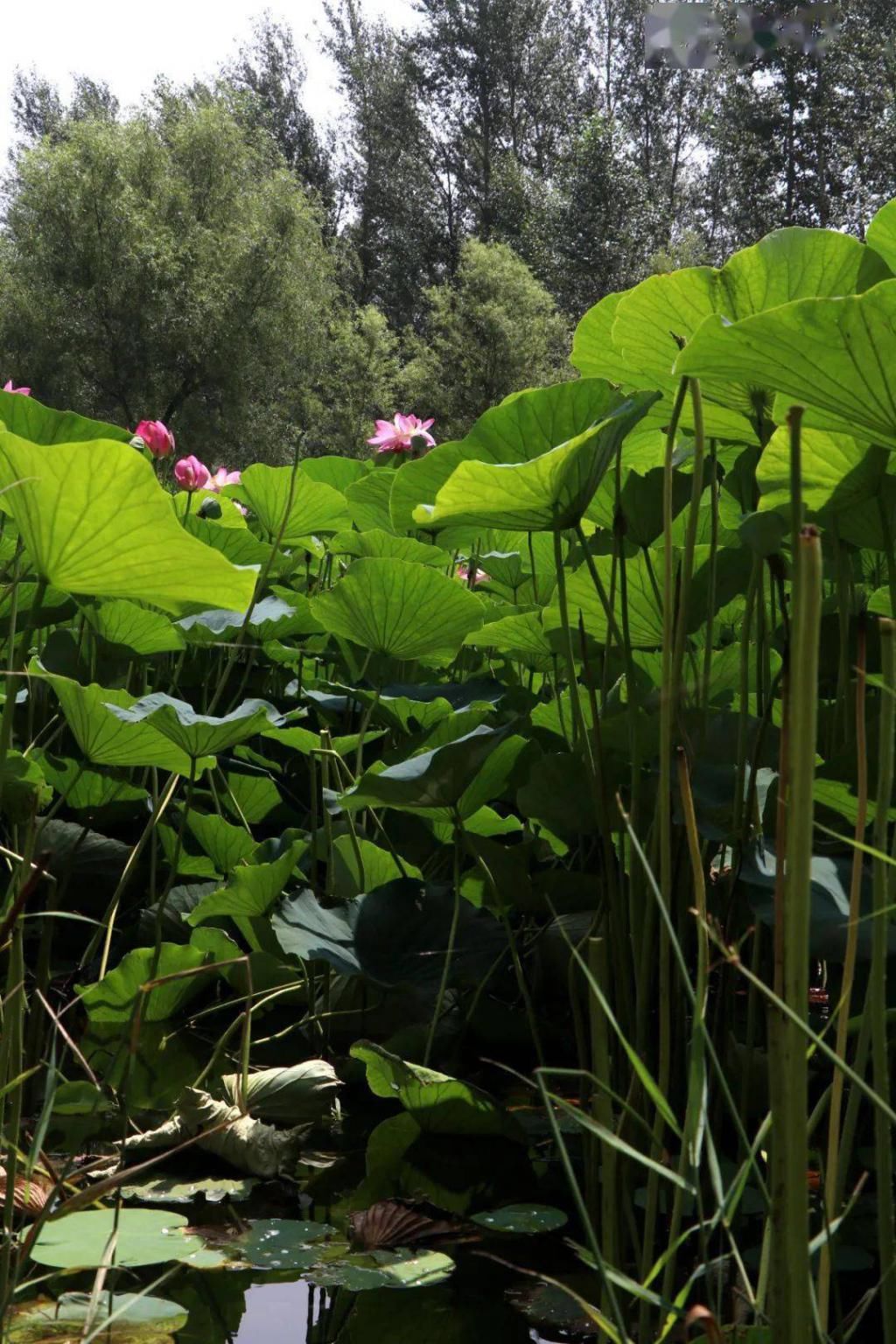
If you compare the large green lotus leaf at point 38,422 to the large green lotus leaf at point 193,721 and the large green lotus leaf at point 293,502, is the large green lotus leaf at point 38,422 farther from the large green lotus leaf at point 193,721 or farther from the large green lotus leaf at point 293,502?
the large green lotus leaf at point 293,502

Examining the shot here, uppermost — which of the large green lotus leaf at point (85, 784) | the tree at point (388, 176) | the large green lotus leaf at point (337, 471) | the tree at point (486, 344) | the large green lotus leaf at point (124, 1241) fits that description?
the tree at point (388, 176)

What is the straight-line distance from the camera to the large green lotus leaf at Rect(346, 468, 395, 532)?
1.14 m

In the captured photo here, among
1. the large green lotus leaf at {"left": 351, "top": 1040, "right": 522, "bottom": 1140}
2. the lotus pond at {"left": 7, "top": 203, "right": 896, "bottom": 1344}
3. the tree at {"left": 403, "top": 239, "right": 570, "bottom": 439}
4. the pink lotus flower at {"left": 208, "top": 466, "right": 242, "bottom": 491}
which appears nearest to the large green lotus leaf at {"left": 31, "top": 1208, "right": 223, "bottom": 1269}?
the lotus pond at {"left": 7, "top": 203, "right": 896, "bottom": 1344}

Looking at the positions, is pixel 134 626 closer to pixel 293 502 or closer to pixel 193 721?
pixel 193 721

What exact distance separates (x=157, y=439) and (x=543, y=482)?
3.34ft

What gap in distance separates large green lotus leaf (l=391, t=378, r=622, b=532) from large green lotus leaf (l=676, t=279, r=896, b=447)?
224mm

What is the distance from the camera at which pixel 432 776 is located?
28.0 inches

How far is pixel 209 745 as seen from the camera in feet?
2.61

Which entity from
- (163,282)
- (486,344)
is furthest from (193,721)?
(486,344)

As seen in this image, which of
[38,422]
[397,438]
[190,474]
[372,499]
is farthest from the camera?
[397,438]

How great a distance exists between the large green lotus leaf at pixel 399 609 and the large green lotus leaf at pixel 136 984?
0.26 meters

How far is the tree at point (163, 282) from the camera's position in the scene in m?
16.1

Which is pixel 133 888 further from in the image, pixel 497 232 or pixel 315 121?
pixel 315 121

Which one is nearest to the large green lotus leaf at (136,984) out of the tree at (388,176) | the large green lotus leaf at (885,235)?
the large green lotus leaf at (885,235)
